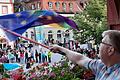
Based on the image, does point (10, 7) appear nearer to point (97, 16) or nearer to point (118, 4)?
point (97, 16)

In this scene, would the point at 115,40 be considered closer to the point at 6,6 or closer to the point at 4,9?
the point at 4,9

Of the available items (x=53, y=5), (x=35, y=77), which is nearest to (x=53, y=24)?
(x=35, y=77)

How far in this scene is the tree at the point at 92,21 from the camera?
1156 inches

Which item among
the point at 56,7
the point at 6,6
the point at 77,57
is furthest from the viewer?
the point at 56,7

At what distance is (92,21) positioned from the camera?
30250 millimetres

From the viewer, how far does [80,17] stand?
103ft

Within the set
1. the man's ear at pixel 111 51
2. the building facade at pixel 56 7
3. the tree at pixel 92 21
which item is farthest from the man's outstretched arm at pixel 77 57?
the building facade at pixel 56 7

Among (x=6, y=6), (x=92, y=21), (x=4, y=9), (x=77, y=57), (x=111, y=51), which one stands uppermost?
(x=111, y=51)

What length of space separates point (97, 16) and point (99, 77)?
28174 millimetres

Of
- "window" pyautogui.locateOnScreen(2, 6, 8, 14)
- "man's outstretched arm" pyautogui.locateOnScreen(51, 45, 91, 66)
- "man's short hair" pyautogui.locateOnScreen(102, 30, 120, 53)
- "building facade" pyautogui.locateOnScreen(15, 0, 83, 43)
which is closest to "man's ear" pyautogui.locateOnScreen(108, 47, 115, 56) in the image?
"man's short hair" pyautogui.locateOnScreen(102, 30, 120, 53)

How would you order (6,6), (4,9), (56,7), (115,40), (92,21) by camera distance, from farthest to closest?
(56,7), (6,6), (4,9), (92,21), (115,40)

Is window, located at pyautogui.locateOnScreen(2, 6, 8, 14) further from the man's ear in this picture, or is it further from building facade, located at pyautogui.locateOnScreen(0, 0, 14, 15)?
the man's ear

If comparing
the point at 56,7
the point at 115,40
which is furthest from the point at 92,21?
the point at 56,7

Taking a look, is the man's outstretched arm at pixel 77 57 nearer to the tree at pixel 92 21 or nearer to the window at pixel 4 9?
the tree at pixel 92 21
